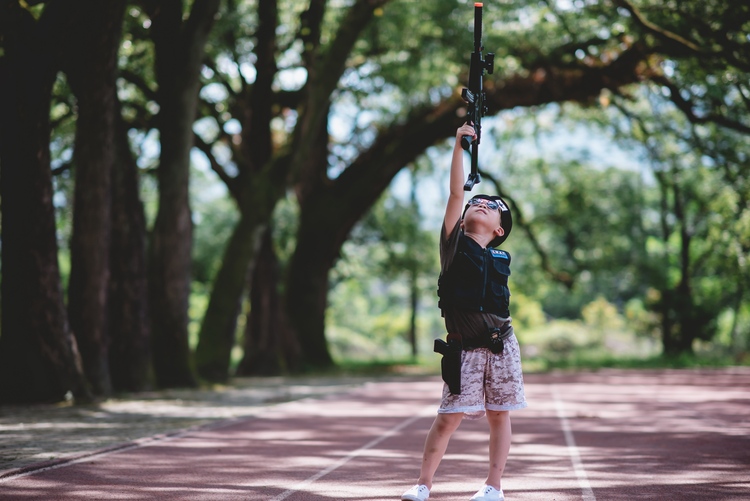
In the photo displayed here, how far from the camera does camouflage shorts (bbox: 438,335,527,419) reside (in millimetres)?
5332

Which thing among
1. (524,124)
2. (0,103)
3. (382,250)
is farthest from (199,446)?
(382,250)

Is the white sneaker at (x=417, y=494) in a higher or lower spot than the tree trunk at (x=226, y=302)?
lower

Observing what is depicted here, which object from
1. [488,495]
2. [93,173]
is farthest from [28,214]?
[488,495]

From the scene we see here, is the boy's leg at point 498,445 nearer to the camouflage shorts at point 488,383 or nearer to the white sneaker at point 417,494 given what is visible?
the camouflage shorts at point 488,383

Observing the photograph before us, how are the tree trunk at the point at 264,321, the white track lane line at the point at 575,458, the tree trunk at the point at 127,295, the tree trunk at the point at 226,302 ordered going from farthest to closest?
the tree trunk at the point at 264,321 < the tree trunk at the point at 226,302 < the tree trunk at the point at 127,295 < the white track lane line at the point at 575,458

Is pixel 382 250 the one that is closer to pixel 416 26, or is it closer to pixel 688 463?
pixel 416 26

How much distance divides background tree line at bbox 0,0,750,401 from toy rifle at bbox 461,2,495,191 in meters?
8.54

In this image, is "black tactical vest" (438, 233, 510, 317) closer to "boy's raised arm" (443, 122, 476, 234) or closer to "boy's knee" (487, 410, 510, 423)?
"boy's raised arm" (443, 122, 476, 234)

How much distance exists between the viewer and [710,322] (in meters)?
36.2

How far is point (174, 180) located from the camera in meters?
16.9

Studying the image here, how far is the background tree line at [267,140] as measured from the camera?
12.7 meters

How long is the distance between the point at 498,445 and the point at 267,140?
56.3ft

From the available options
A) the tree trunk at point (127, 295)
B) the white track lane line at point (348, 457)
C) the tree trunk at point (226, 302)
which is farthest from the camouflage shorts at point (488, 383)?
the tree trunk at point (226, 302)

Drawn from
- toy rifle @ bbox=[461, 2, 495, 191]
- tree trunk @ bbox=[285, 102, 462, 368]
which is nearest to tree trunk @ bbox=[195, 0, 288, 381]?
tree trunk @ bbox=[285, 102, 462, 368]
